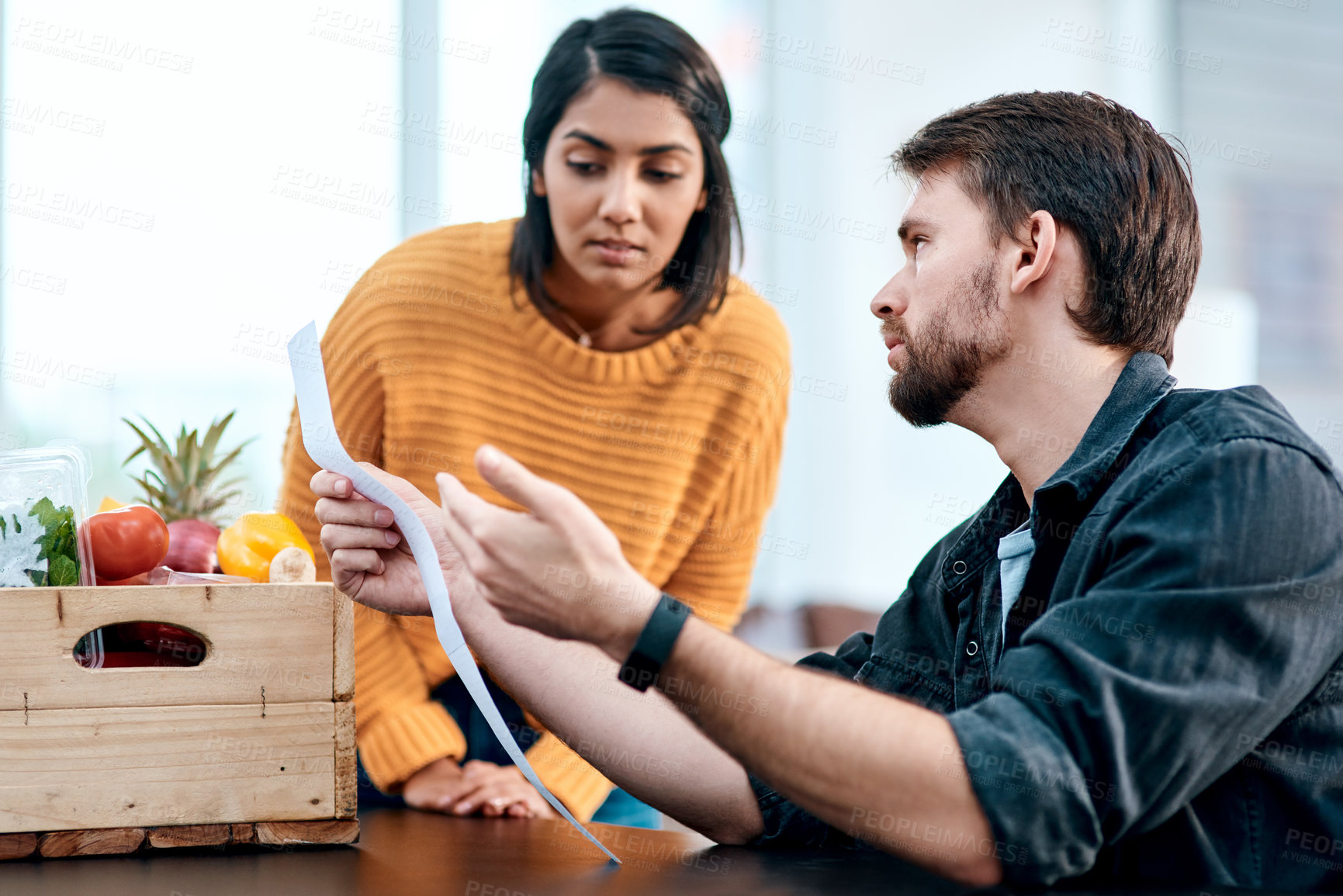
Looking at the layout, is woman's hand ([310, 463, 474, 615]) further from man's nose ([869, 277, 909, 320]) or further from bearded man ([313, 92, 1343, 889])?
man's nose ([869, 277, 909, 320])

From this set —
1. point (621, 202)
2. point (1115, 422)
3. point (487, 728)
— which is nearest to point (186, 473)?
point (487, 728)

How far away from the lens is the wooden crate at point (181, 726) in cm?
96

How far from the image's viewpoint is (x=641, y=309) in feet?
5.99

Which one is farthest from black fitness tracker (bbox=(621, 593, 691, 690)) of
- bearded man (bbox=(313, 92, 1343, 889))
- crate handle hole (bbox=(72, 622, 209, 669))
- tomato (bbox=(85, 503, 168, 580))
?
tomato (bbox=(85, 503, 168, 580))

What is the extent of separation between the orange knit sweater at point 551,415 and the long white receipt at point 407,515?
64 centimetres

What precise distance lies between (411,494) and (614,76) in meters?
0.79

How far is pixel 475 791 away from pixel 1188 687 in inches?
35.1

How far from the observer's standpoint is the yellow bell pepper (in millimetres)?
1184

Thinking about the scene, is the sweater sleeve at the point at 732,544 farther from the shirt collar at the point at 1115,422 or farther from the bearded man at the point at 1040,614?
the shirt collar at the point at 1115,422

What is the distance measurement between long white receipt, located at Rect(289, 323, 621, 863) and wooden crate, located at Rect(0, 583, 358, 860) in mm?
99

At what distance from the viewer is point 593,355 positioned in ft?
5.82

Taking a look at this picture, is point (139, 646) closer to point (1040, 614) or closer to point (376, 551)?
point (376, 551)

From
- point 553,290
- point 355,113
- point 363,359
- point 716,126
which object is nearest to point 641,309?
point 553,290

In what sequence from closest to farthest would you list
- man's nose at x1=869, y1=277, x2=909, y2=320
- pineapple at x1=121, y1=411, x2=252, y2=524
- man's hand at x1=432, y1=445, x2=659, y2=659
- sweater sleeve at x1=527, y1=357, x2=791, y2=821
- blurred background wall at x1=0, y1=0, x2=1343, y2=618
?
1. man's hand at x1=432, y1=445, x2=659, y2=659
2. man's nose at x1=869, y1=277, x2=909, y2=320
3. pineapple at x1=121, y1=411, x2=252, y2=524
4. sweater sleeve at x1=527, y1=357, x2=791, y2=821
5. blurred background wall at x1=0, y1=0, x2=1343, y2=618
